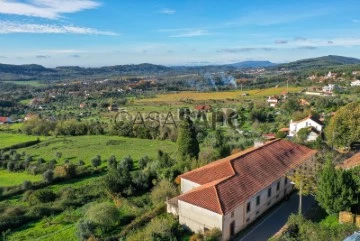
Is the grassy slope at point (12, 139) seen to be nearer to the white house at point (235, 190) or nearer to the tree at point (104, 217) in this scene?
the tree at point (104, 217)

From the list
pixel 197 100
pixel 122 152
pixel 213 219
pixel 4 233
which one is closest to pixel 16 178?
pixel 122 152

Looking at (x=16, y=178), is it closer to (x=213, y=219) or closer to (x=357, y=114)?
(x=213, y=219)

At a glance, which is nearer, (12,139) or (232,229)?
(232,229)

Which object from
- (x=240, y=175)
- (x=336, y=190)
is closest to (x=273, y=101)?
(x=240, y=175)

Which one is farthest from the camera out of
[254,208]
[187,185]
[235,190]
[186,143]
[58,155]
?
[58,155]

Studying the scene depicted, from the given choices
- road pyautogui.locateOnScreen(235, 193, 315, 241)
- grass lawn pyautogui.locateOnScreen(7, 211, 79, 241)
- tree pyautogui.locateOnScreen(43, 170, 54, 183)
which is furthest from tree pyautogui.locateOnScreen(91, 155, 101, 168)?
road pyautogui.locateOnScreen(235, 193, 315, 241)

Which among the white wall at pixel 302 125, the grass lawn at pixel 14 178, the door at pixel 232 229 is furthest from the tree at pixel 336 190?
the grass lawn at pixel 14 178

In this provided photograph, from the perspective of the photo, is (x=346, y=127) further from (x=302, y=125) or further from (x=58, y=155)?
(x=58, y=155)
